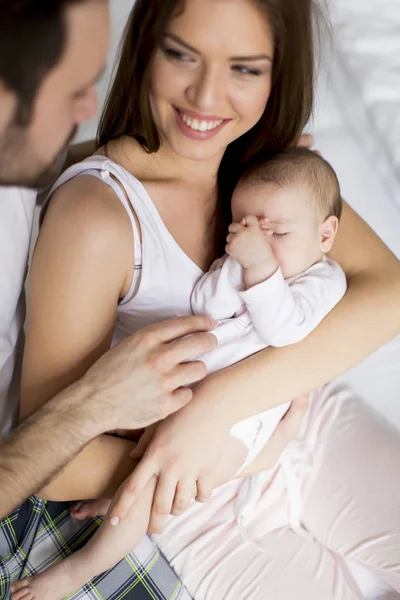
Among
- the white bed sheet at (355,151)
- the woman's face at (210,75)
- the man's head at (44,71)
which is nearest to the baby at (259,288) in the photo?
the woman's face at (210,75)

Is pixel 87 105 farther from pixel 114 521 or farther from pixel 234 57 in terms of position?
pixel 114 521

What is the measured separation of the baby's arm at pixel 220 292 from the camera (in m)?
0.96

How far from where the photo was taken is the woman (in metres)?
0.85

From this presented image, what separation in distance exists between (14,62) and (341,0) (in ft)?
3.91

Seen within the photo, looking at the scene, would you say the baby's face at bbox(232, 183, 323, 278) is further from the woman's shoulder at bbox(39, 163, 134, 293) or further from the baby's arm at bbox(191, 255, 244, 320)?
the woman's shoulder at bbox(39, 163, 134, 293)

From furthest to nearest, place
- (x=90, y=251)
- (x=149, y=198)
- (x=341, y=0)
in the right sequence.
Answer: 1. (x=341, y=0)
2. (x=149, y=198)
3. (x=90, y=251)

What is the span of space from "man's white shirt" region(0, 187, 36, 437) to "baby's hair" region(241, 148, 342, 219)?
1.14ft

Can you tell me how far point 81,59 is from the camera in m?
0.63

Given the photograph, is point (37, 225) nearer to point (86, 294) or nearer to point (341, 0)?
point (86, 294)

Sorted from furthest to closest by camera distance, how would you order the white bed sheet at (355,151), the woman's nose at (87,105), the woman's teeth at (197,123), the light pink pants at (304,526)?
the white bed sheet at (355,151)
the light pink pants at (304,526)
the woman's teeth at (197,123)
the woman's nose at (87,105)

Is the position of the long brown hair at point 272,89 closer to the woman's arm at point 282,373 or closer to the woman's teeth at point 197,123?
the woman's teeth at point 197,123

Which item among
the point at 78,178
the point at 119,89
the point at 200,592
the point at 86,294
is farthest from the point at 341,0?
the point at 200,592

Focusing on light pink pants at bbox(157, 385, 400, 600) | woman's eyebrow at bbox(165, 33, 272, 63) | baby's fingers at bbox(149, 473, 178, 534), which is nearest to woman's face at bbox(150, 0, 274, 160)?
woman's eyebrow at bbox(165, 33, 272, 63)

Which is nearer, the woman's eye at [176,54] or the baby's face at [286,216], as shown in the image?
the woman's eye at [176,54]
